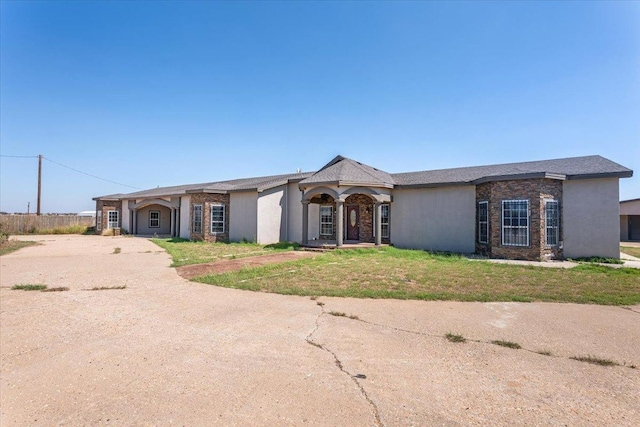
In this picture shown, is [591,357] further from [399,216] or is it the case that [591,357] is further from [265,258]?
[399,216]

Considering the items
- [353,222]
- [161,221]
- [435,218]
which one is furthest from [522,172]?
[161,221]

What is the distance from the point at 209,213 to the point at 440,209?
553 inches

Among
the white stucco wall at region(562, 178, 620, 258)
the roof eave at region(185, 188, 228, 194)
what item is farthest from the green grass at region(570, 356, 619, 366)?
the roof eave at region(185, 188, 228, 194)

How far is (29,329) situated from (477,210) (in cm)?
1573

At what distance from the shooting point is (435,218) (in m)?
16.3

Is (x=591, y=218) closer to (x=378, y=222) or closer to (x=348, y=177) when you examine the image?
(x=378, y=222)

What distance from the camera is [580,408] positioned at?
2975 millimetres

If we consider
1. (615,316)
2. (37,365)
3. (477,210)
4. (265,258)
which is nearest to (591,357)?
(615,316)

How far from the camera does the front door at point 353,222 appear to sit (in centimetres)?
1944

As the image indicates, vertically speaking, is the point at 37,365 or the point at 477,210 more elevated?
the point at 477,210

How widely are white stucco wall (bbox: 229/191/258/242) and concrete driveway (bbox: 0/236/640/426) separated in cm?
1257

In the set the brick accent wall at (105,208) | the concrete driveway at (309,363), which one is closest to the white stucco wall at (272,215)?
the concrete driveway at (309,363)

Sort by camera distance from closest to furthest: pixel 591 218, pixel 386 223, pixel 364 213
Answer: pixel 591 218 → pixel 386 223 → pixel 364 213

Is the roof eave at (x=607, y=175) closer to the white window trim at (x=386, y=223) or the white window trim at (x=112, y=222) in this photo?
the white window trim at (x=386, y=223)
